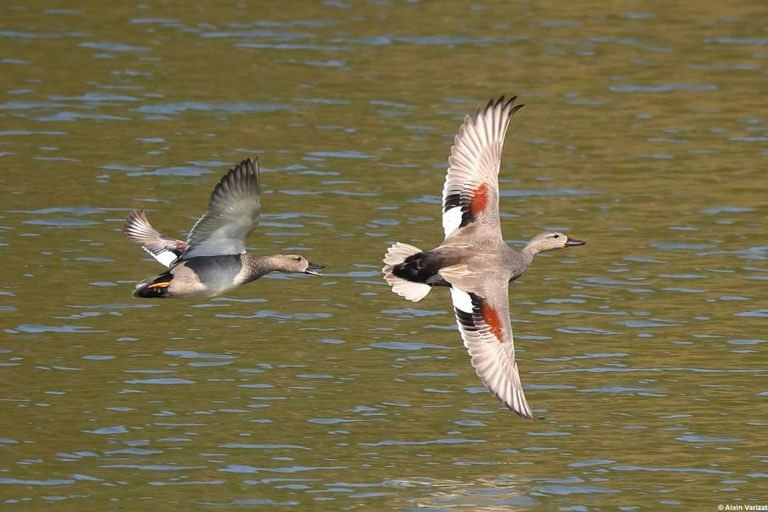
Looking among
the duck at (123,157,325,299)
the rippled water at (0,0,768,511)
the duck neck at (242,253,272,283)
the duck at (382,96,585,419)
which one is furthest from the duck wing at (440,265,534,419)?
the duck at (123,157,325,299)

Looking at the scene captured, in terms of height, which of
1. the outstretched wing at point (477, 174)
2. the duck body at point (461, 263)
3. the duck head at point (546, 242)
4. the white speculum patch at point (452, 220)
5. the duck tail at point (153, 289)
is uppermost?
the outstretched wing at point (477, 174)

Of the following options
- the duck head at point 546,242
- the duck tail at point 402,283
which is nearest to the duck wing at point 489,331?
the duck tail at point 402,283

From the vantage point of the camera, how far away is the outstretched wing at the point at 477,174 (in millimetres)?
13555

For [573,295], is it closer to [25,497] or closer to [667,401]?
[667,401]

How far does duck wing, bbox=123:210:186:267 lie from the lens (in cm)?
1417

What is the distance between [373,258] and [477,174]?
406cm

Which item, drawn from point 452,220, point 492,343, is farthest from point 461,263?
point 492,343

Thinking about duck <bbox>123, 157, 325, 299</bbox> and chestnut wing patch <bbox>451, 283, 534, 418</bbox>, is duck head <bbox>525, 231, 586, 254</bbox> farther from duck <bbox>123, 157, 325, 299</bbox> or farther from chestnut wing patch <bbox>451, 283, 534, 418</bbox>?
duck <bbox>123, 157, 325, 299</bbox>

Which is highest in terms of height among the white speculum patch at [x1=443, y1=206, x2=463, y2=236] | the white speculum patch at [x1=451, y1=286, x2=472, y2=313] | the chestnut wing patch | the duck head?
the white speculum patch at [x1=443, y1=206, x2=463, y2=236]

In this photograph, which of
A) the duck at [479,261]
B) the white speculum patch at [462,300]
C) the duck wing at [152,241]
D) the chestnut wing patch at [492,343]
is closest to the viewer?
the chestnut wing patch at [492,343]

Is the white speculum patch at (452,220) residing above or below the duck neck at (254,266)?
above

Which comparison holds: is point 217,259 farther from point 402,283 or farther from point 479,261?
point 479,261

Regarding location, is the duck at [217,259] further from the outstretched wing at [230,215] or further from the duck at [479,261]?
the duck at [479,261]

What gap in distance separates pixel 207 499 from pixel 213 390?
229cm
